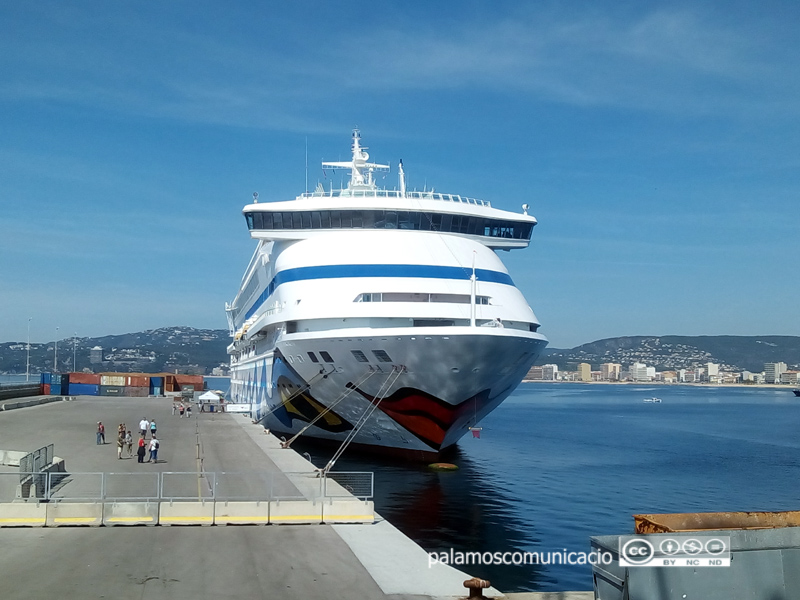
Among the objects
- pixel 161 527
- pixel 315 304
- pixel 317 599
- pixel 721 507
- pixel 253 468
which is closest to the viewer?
pixel 317 599

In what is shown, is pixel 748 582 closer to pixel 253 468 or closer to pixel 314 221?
pixel 253 468

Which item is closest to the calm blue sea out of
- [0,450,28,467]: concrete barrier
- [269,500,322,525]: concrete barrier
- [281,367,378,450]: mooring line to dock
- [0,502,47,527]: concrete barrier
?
[281,367,378,450]: mooring line to dock

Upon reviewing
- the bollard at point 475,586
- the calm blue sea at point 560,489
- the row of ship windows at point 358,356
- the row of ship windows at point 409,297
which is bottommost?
the calm blue sea at point 560,489

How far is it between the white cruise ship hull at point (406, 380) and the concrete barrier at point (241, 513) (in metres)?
11.8

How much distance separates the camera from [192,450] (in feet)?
87.4

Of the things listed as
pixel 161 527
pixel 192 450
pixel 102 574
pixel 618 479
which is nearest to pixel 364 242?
pixel 192 450

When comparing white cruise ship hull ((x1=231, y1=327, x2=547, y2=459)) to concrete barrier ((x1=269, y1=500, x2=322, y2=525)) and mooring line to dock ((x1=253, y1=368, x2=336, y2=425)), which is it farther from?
concrete barrier ((x1=269, y1=500, x2=322, y2=525))

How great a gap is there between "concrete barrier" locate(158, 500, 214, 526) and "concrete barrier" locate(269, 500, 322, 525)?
3.75 feet

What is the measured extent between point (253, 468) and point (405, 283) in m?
9.93

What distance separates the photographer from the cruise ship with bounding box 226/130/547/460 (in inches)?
1044

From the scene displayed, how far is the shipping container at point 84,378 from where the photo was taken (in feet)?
280

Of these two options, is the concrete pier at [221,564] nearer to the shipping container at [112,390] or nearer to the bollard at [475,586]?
the bollard at [475,586]

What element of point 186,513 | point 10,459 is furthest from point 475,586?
point 10,459

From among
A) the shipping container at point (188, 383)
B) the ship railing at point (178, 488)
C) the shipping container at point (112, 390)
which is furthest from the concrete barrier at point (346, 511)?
the shipping container at point (188, 383)
